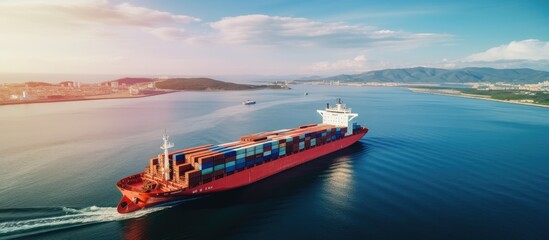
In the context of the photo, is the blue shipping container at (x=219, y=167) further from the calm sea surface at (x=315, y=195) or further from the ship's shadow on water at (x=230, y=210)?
the calm sea surface at (x=315, y=195)

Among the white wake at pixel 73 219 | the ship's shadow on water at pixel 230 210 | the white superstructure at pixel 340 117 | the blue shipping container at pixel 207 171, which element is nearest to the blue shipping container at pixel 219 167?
the blue shipping container at pixel 207 171

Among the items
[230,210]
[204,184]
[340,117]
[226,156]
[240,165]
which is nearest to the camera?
[230,210]

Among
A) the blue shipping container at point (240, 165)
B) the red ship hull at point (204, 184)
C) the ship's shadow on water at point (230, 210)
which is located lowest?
the ship's shadow on water at point (230, 210)

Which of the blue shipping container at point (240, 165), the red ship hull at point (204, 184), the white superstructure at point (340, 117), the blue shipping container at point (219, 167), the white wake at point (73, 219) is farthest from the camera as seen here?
the white superstructure at point (340, 117)

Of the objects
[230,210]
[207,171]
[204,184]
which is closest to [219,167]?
[207,171]

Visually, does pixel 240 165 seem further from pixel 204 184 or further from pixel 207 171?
pixel 204 184

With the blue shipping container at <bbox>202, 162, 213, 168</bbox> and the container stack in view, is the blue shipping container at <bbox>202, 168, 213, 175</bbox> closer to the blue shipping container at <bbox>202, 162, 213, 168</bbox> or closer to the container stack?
the container stack
